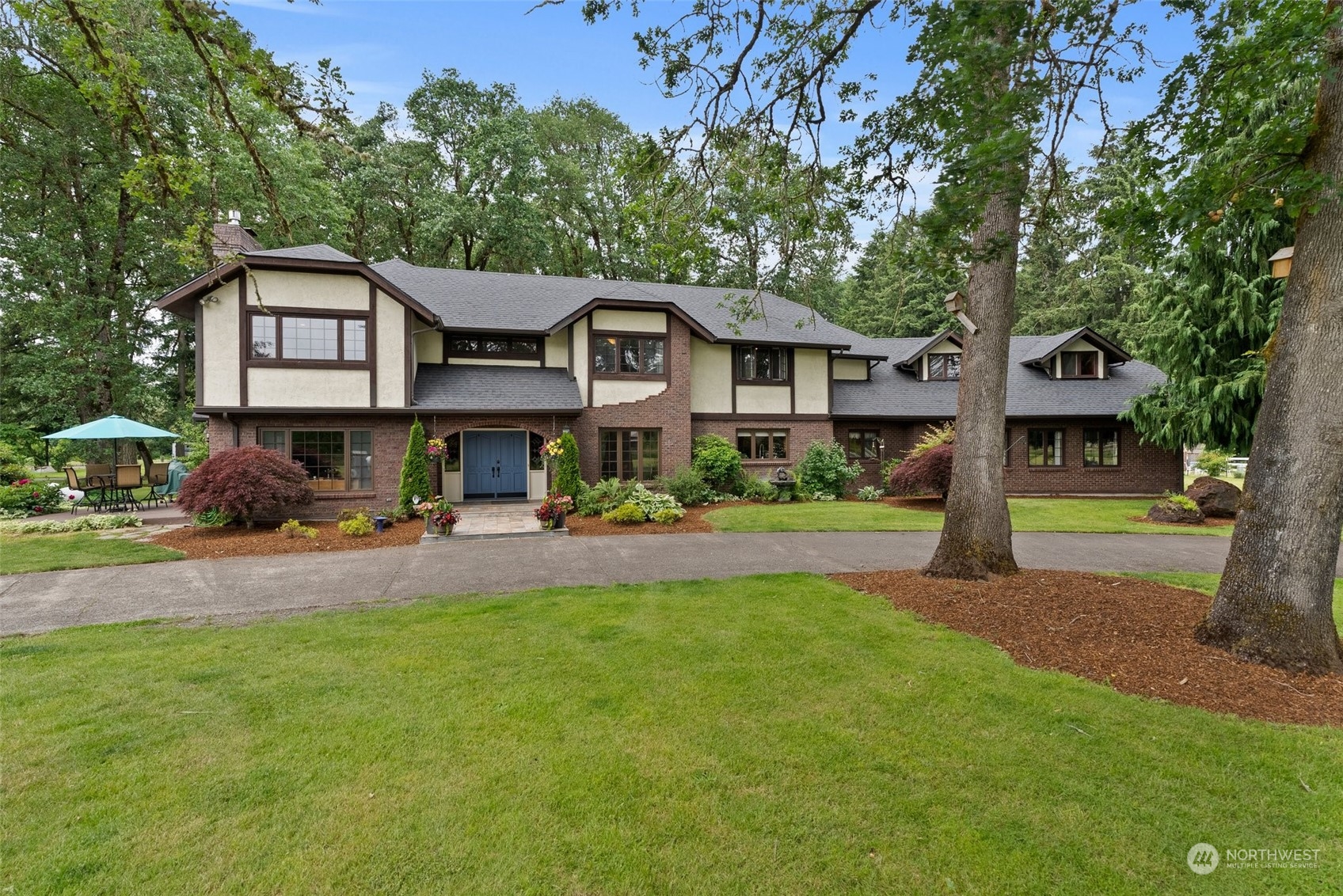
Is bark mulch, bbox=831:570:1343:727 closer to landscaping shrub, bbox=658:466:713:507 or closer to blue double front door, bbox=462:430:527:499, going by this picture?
landscaping shrub, bbox=658:466:713:507

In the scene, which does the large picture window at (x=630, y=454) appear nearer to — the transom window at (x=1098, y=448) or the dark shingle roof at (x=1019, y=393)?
the dark shingle roof at (x=1019, y=393)

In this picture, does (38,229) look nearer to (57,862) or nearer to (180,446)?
(180,446)

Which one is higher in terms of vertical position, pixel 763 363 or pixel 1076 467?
pixel 763 363

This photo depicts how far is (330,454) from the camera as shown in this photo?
559 inches

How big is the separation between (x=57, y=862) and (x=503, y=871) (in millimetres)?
2100

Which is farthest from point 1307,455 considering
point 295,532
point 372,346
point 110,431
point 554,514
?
point 110,431

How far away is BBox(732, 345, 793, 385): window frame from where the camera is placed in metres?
18.1

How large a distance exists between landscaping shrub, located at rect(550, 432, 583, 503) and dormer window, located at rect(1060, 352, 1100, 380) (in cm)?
1866

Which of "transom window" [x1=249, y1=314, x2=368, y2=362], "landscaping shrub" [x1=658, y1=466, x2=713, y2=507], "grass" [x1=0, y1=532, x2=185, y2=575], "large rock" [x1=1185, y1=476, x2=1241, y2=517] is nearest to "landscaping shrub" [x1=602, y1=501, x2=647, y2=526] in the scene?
"landscaping shrub" [x1=658, y1=466, x2=713, y2=507]

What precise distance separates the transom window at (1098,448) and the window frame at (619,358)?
1516cm

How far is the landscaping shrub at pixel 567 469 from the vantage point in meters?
14.3

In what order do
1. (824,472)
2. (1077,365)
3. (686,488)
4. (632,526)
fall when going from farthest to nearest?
(1077,365)
(824,472)
(686,488)
(632,526)

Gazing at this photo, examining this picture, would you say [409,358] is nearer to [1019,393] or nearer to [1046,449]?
[1019,393]

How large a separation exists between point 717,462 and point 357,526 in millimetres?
9544
